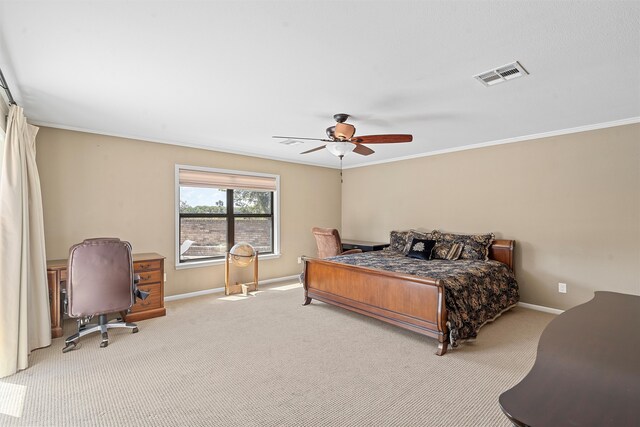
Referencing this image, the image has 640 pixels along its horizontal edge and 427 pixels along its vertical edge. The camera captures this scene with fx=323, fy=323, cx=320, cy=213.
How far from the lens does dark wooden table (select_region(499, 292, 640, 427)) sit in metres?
0.85

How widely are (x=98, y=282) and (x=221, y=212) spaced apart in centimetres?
248

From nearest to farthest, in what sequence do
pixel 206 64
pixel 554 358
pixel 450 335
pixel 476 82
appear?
1. pixel 554 358
2. pixel 206 64
3. pixel 476 82
4. pixel 450 335

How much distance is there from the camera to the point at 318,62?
2.36 meters

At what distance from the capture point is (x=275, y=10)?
1.75m

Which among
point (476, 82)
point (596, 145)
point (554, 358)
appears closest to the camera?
point (554, 358)

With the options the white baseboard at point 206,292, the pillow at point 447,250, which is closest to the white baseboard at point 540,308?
the pillow at point 447,250

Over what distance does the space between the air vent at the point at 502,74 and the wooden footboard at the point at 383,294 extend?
1.84 m

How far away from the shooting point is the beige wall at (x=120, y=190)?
13.1 ft

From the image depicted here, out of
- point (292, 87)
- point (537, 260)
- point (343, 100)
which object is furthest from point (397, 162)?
point (292, 87)

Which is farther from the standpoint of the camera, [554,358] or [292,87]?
[292,87]

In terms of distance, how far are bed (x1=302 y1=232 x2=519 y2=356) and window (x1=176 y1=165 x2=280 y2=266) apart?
5.44ft

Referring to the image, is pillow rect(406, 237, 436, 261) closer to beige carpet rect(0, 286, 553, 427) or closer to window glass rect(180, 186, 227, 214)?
beige carpet rect(0, 286, 553, 427)

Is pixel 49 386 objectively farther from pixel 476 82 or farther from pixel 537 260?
pixel 537 260

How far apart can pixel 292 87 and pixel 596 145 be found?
381cm
